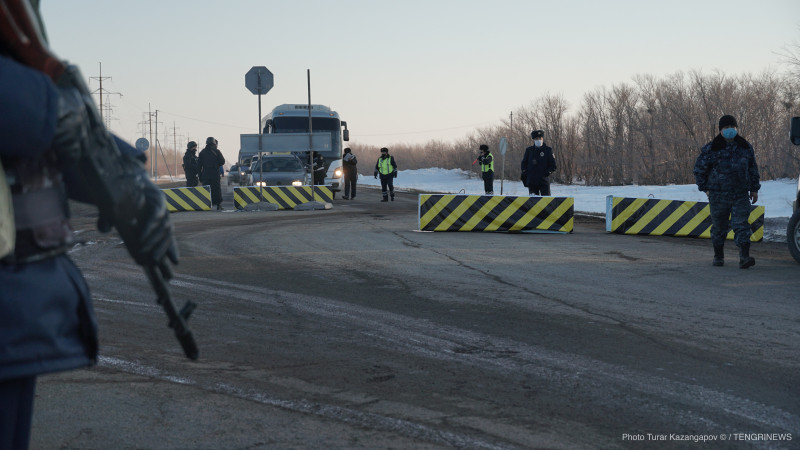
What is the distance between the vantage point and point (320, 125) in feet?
109

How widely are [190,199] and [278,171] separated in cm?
455

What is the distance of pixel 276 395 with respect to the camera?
4668 millimetres

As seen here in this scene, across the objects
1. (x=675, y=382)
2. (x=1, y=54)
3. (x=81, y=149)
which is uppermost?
(x=1, y=54)

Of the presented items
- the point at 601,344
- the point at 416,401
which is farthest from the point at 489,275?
the point at 416,401

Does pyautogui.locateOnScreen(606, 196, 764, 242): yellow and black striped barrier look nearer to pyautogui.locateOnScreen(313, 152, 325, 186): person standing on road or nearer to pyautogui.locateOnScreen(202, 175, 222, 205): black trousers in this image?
pyautogui.locateOnScreen(202, 175, 222, 205): black trousers

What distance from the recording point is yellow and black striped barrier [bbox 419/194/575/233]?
15.8m

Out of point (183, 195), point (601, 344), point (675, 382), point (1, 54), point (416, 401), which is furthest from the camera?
point (183, 195)

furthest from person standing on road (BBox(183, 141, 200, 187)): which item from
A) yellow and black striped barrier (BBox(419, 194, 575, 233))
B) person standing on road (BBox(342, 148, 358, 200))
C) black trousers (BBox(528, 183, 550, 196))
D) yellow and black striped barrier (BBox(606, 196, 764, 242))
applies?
yellow and black striped barrier (BBox(606, 196, 764, 242))

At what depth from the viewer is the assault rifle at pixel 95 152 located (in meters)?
1.78

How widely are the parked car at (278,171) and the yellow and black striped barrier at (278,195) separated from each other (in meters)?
1.93

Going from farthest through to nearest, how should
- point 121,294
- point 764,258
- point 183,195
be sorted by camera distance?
point 183,195, point 764,258, point 121,294

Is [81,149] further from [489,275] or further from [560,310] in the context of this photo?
[489,275]

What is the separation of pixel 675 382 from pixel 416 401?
1.63m

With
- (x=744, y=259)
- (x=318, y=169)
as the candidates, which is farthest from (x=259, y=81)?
(x=744, y=259)
